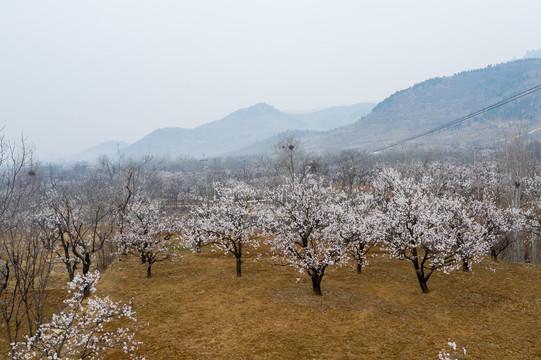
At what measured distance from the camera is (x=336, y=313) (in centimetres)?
1653

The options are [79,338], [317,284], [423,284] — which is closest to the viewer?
[79,338]

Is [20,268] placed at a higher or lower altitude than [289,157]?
lower

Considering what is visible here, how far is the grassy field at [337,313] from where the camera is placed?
522 inches

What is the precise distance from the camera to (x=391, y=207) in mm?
19562

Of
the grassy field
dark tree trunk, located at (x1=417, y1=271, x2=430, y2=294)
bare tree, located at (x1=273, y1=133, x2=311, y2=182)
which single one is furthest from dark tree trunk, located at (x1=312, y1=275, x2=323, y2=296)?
bare tree, located at (x1=273, y1=133, x2=311, y2=182)

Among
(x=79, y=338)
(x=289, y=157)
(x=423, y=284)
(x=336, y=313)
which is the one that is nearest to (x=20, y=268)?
(x=79, y=338)

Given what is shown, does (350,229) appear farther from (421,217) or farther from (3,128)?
(3,128)

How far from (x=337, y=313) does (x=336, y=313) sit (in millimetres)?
52

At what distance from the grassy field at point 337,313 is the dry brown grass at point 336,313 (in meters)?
0.05

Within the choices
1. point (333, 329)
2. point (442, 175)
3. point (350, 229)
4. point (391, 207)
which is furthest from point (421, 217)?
point (442, 175)

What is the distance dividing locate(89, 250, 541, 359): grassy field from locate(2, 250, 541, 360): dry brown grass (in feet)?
0.16

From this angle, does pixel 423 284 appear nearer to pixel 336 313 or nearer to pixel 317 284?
pixel 336 313

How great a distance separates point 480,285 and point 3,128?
93.0 feet

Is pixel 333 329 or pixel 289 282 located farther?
pixel 289 282
